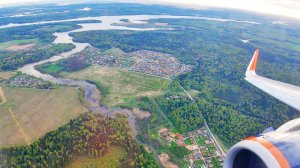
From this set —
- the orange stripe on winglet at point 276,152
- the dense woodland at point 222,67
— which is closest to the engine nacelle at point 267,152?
the orange stripe on winglet at point 276,152

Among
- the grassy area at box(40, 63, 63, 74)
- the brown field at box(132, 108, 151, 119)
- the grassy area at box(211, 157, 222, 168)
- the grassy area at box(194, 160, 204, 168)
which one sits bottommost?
the grassy area at box(40, 63, 63, 74)

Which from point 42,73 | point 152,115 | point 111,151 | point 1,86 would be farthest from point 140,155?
point 42,73

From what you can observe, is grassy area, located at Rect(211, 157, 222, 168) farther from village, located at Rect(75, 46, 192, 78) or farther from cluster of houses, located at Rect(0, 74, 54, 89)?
cluster of houses, located at Rect(0, 74, 54, 89)

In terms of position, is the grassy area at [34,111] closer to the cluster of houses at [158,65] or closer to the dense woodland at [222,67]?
the dense woodland at [222,67]

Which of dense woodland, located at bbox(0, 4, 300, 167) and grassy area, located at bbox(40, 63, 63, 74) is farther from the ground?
dense woodland, located at bbox(0, 4, 300, 167)

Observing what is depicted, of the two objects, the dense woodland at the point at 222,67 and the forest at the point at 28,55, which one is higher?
the dense woodland at the point at 222,67

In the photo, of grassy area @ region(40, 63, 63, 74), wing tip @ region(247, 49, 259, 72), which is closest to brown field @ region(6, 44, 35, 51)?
grassy area @ region(40, 63, 63, 74)

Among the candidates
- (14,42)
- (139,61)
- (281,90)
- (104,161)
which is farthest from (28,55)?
(281,90)
